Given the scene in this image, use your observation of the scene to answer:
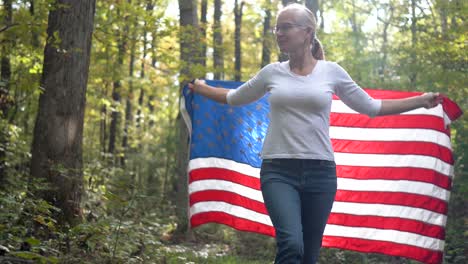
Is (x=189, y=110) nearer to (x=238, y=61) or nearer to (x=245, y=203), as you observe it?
(x=245, y=203)

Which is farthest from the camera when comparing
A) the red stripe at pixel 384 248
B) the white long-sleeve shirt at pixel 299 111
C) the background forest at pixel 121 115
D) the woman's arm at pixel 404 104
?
the red stripe at pixel 384 248

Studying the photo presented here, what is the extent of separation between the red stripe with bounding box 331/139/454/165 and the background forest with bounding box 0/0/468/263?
86.1 inches

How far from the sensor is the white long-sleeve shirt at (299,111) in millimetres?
4352

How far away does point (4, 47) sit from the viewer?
355 inches

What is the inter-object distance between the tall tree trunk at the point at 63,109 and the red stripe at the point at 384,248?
3124 mm

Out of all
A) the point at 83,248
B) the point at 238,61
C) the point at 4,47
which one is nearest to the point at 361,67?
the point at 238,61

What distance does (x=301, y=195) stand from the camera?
4.35 m

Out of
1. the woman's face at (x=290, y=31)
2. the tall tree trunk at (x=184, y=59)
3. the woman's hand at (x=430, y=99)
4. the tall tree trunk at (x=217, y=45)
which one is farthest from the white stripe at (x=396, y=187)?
the tall tree trunk at (x=217, y=45)

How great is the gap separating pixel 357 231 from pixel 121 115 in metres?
24.4

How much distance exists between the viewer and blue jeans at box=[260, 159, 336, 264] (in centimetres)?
414

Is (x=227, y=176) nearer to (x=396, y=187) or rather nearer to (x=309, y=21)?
(x=396, y=187)

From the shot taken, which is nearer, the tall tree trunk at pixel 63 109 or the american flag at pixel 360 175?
the american flag at pixel 360 175

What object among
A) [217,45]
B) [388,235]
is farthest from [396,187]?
[217,45]

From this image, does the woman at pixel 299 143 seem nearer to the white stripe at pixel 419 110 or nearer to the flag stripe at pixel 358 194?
the flag stripe at pixel 358 194
